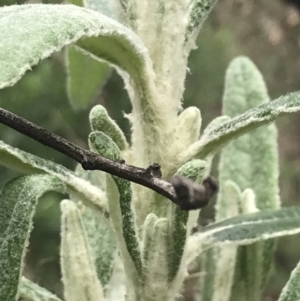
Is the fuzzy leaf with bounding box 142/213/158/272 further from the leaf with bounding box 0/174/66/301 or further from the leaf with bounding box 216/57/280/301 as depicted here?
the leaf with bounding box 216/57/280/301

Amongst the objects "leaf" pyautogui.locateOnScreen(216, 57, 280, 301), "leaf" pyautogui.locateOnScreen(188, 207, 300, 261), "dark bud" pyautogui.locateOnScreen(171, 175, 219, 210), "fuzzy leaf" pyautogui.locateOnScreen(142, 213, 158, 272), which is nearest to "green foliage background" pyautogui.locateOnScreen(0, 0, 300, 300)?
"leaf" pyautogui.locateOnScreen(216, 57, 280, 301)

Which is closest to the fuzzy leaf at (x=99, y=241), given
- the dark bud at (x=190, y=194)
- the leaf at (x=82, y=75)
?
the leaf at (x=82, y=75)

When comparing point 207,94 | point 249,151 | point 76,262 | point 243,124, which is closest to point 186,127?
point 243,124

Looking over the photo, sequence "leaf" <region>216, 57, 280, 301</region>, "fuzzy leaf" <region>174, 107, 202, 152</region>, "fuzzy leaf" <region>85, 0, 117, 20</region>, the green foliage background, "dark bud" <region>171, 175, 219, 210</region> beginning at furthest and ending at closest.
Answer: the green foliage background → "leaf" <region>216, 57, 280, 301</region> → "fuzzy leaf" <region>85, 0, 117, 20</region> → "fuzzy leaf" <region>174, 107, 202, 152</region> → "dark bud" <region>171, 175, 219, 210</region>

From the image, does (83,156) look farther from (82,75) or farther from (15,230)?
(82,75)

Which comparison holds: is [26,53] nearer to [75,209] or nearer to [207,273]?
[75,209]

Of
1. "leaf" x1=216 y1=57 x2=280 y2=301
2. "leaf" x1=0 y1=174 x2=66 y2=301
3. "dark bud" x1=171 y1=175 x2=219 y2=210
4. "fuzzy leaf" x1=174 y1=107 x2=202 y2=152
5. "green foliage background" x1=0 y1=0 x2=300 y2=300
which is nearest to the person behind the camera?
"dark bud" x1=171 y1=175 x2=219 y2=210
